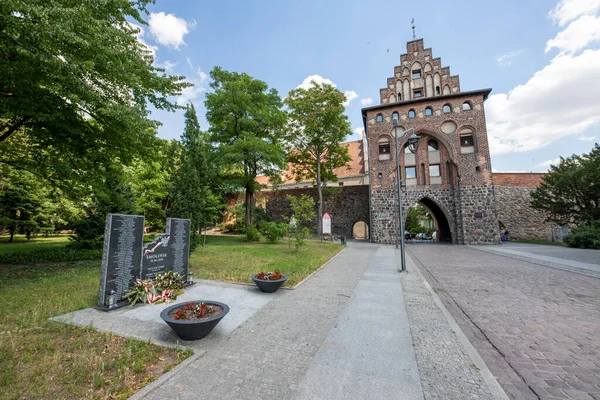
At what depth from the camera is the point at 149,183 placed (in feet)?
71.4

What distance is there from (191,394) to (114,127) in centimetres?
927

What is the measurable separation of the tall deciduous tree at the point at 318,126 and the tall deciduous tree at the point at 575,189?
19.9 meters

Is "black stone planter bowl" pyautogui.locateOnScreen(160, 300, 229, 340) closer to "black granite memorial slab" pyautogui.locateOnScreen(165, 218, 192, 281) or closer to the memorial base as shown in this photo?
the memorial base

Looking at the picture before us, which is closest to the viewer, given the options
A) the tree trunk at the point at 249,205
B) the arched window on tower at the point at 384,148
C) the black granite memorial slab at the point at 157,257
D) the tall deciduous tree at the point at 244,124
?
the black granite memorial slab at the point at 157,257

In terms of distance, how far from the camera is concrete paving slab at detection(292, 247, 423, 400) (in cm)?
273

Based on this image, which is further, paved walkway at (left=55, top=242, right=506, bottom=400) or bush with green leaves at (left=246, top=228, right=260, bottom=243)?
bush with green leaves at (left=246, top=228, right=260, bottom=243)

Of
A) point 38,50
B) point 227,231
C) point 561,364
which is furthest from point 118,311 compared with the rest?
point 227,231

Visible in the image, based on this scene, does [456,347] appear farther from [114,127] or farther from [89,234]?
[89,234]

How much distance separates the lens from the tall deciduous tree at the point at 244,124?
19453 mm

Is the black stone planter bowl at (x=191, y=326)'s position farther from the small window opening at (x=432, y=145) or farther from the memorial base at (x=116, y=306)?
the small window opening at (x=432, y=145)

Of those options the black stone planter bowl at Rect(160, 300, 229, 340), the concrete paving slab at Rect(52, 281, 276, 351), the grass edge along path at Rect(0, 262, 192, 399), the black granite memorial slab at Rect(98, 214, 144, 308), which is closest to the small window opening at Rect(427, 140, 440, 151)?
the concrete paving slab at Rect(52, 281, 276, 351)

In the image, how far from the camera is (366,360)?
338cm

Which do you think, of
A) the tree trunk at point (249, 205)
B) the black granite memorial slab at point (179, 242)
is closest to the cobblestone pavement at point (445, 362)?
the black granite memorial slab at point (179, 242)

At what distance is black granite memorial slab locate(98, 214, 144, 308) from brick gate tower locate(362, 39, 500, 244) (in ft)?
72.8
